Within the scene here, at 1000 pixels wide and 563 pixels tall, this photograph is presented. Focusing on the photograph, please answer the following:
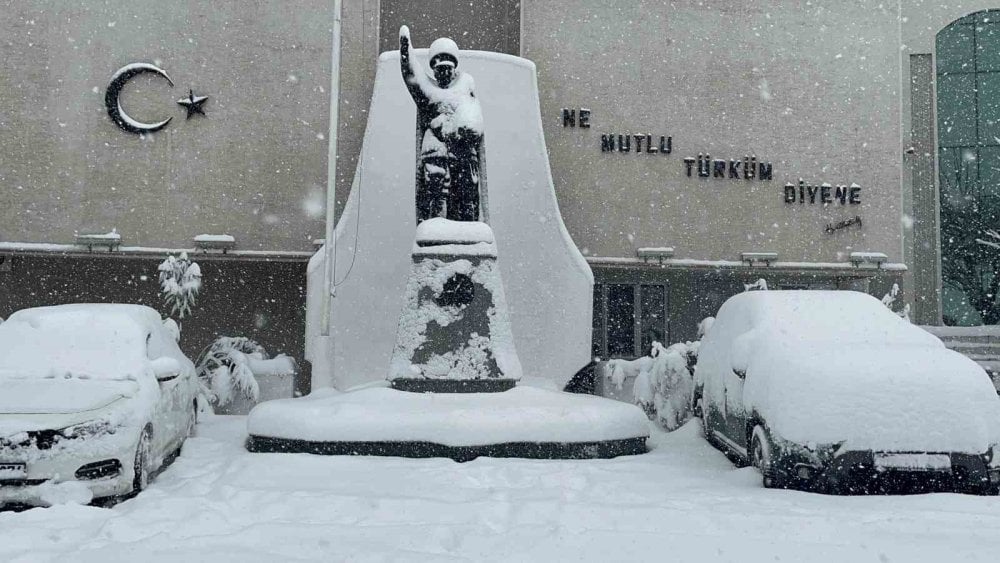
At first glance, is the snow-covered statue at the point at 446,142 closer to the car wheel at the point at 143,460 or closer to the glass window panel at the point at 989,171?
the car wheel at the point at 143,460

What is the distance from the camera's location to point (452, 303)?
8469 mm

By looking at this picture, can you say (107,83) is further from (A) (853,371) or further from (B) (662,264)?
(A) (853,371)

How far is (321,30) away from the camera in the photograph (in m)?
13.9

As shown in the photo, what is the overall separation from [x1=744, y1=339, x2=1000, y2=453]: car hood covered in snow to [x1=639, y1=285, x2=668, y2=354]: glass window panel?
9.74 m

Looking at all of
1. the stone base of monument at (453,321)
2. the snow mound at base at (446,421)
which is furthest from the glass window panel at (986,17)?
the snow mound at base at (446,421)

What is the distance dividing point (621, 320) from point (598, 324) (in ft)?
1.77

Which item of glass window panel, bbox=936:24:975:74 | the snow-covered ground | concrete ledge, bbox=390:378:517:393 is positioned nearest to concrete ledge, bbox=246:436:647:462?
the snow-covered ground

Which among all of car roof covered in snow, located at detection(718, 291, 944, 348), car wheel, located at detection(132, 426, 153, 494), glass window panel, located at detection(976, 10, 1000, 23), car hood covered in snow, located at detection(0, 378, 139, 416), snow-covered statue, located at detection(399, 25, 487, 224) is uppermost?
glass window panel, located at detection(976, 10, 1000, 23)

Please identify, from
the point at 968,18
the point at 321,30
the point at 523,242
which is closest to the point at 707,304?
the point at 523,242

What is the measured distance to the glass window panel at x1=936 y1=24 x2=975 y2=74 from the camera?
23000mm

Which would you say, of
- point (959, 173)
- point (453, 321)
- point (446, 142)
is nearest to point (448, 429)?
point (453, 321)

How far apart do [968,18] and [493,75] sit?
56.3ft

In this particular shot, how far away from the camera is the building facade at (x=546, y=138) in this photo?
1332 centimetres

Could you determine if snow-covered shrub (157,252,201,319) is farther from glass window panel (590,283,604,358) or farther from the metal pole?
glass window panel (590,283,604,358)
